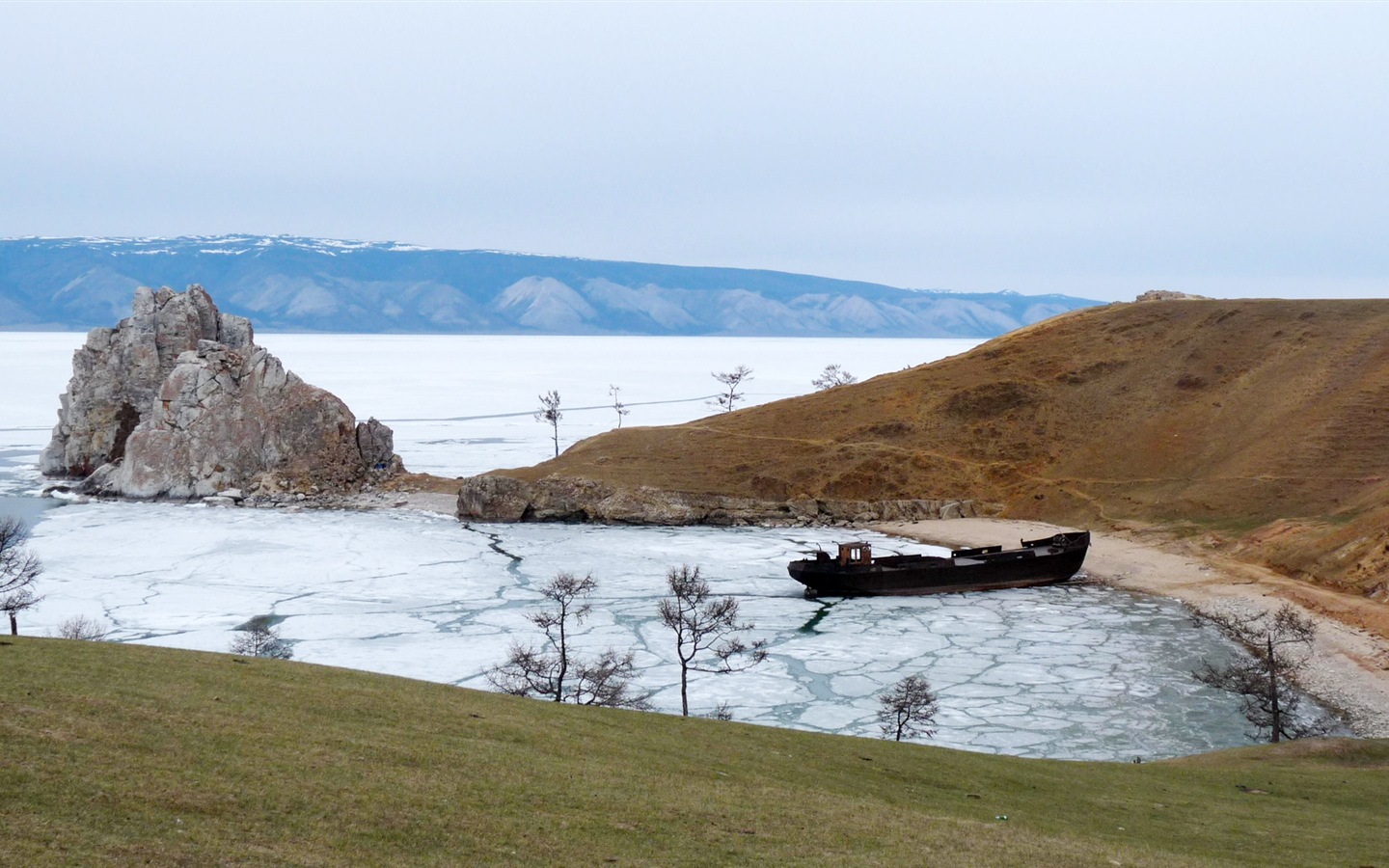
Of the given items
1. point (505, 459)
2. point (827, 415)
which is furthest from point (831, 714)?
point (505, 459)

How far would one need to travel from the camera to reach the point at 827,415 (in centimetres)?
7606

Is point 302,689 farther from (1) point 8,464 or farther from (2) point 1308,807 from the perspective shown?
(1) point 8,464

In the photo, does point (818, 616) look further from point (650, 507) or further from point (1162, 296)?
point (1162, 296)

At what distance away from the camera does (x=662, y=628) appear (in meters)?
36.8

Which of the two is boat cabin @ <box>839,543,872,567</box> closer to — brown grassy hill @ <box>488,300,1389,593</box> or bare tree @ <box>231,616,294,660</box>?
brown grassy hill @ <box>488,300,1389,593</box>

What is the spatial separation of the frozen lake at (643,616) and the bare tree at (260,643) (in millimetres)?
620

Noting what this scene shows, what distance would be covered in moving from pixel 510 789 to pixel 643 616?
87.6ft

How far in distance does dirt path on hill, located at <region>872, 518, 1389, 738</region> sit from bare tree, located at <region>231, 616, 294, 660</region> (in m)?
29.0

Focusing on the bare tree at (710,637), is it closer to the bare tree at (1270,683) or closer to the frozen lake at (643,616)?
the frozen lake at (643,616)

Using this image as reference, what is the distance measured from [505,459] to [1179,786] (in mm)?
70893

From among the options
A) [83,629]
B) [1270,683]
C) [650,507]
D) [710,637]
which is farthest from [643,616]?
[650,507]

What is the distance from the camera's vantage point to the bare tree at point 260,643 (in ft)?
97.9

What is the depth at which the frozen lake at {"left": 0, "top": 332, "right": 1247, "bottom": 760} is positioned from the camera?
27.9 m

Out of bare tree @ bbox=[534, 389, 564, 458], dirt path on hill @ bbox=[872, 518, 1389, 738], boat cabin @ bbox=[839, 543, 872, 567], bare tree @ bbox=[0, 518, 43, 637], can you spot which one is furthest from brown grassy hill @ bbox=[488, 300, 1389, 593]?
bare tree @ bbox=[0, 518, 43, 637]
